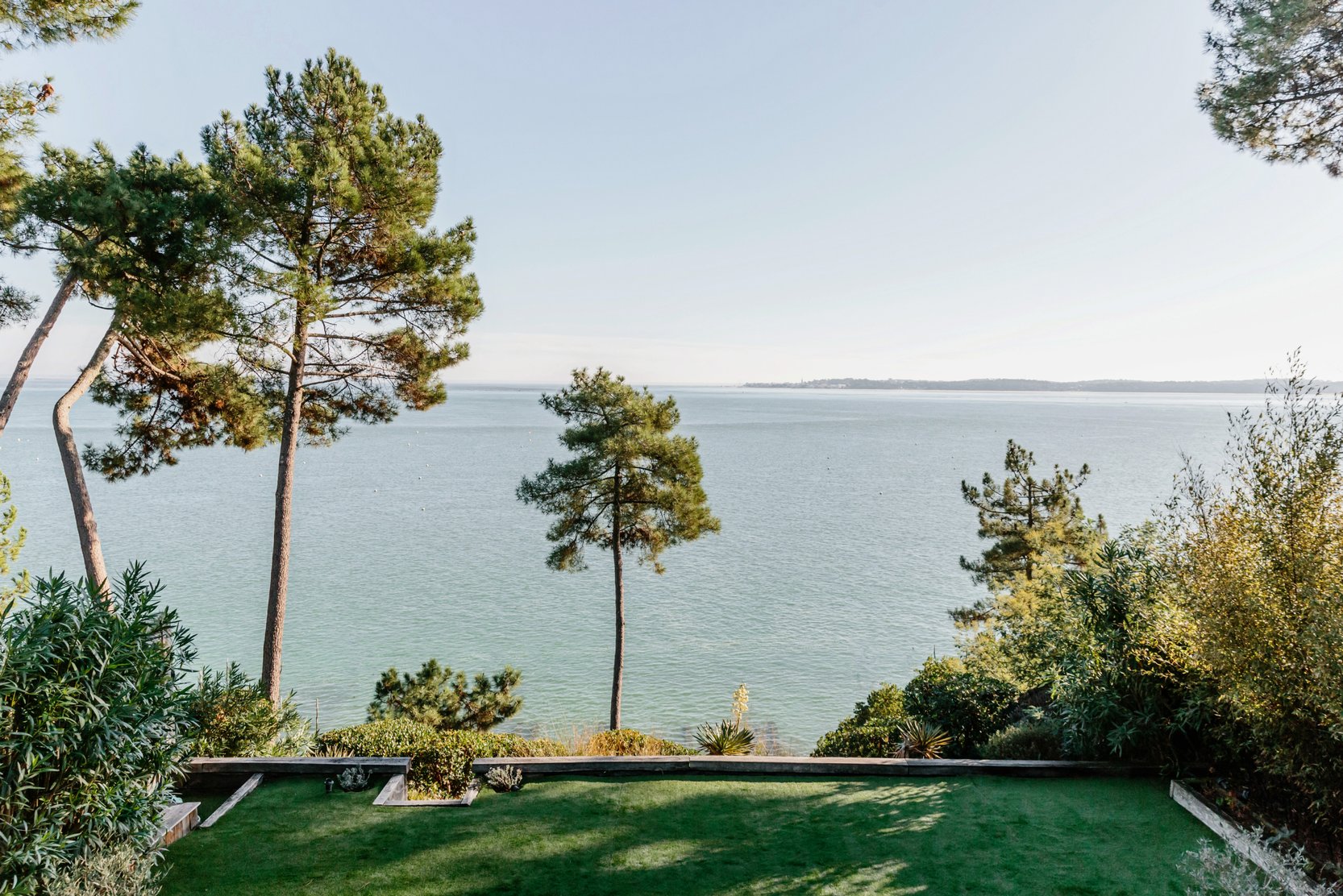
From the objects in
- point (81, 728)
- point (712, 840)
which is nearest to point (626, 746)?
point (712, 840)

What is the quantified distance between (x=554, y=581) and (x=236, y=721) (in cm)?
2786

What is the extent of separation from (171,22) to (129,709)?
1320cm

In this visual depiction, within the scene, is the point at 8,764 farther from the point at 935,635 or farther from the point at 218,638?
the point at 935,635

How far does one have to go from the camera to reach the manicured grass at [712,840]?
5297mm

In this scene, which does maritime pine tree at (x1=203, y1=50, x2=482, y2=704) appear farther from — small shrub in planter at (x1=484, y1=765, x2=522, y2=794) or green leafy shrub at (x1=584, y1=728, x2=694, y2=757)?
small shrub in planter at (x1=484, y1=765, x2=522, y2=794)

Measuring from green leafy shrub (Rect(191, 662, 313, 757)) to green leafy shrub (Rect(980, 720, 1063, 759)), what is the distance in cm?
853

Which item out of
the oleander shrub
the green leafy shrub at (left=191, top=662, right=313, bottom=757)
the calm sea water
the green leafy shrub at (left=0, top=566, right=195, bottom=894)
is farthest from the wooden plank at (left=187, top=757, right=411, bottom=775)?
the calm sea water

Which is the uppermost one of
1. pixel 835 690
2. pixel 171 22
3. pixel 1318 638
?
pixel 171 22

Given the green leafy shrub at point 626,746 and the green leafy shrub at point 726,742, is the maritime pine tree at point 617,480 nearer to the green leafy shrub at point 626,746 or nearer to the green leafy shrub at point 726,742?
the green leafy shrub at point 626,746

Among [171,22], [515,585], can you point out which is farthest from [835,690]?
[171,22]

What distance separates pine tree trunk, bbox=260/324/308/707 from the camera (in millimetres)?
12469

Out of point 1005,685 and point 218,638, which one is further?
point 218,638

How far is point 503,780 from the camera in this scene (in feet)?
22.8

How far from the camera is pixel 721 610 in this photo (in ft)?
104
